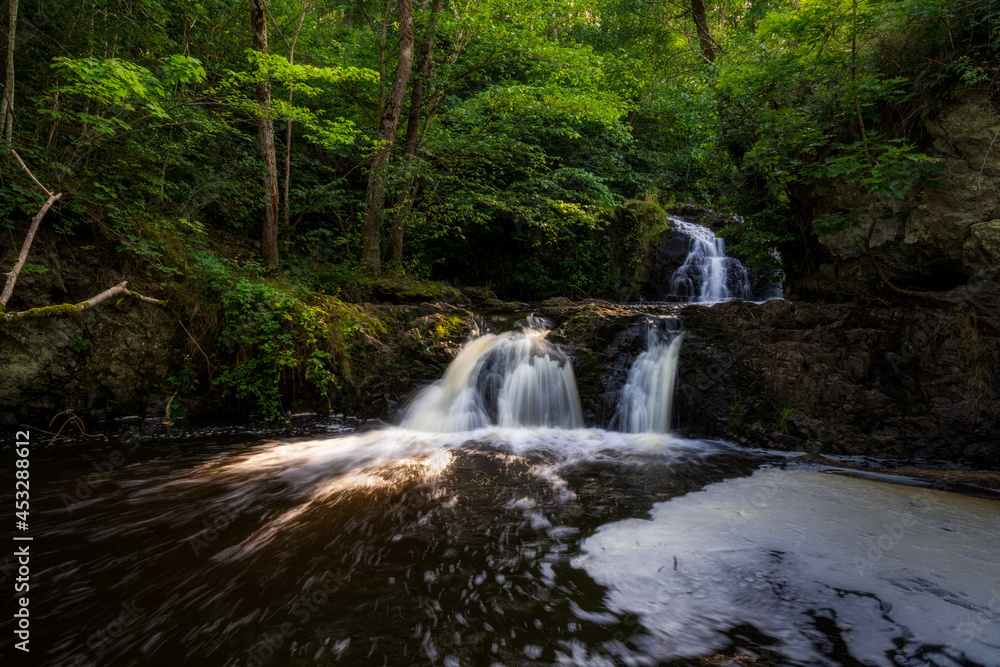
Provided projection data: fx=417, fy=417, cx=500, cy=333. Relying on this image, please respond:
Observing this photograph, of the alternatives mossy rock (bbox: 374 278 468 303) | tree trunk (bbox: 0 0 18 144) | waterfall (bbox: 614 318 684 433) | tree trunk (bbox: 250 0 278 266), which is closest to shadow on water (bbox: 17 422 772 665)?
waterfall (bbox: 614 318 684 433)

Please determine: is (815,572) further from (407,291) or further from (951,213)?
(407,291)

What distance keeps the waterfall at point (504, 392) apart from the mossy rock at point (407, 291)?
8.80 feet

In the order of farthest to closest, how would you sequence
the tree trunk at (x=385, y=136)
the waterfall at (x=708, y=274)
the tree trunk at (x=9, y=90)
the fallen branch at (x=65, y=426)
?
the waterfall at (x=708, y=274), the tree trunk at (x=385, y=136), the fallen branch at (x=65, y=426), the tree trunk at (x=9, y=90)

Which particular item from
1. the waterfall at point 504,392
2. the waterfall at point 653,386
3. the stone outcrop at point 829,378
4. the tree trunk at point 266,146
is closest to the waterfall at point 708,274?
the stone outcrop at point 829,378

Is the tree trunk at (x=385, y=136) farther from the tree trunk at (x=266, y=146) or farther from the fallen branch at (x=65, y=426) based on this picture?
the fallen branch at (x=65, y=426)

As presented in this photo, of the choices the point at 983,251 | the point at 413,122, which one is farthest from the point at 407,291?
the point at 983,251

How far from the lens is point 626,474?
15.1ft

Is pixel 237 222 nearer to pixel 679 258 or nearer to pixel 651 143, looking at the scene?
pixel 679 258

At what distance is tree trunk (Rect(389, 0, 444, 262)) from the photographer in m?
9.27

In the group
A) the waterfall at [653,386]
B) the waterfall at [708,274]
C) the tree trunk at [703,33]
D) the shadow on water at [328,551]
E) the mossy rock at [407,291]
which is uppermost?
the tree trunk at [703,33]

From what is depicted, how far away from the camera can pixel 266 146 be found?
7.64 m

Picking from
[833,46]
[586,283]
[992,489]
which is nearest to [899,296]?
[992,489]

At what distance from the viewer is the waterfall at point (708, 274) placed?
11203mm

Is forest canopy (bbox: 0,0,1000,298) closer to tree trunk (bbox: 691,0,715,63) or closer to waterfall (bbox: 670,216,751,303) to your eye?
tree trunk (bbox: 691,0,715,63)
